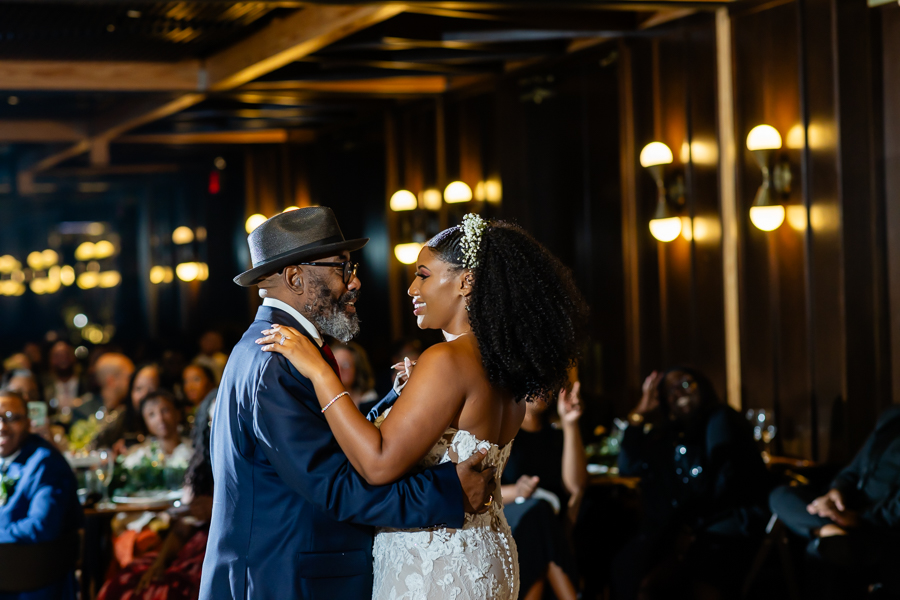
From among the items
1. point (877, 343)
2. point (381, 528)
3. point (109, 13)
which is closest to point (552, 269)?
point (381, 528)

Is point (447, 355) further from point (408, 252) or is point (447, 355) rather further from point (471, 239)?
point (408, 252)

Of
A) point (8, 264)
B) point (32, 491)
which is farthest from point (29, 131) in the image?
point (32, 491)

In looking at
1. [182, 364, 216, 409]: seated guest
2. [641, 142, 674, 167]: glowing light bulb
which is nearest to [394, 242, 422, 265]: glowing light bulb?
[182, 364, 216, 409]: seated guest

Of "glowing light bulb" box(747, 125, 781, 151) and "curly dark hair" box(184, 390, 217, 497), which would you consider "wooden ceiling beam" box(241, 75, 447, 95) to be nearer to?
"glowing light bulb" box(747, 125, 781, 151)

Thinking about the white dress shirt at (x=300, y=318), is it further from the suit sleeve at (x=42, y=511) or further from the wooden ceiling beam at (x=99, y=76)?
the wooden ceiling beam at (x=99, y=76)

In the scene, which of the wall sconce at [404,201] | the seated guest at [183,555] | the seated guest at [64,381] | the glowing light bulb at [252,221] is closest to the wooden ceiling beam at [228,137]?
the glowing light bulb at [252,221]

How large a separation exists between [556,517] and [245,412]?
267cm

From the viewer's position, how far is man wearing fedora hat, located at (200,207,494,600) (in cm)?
224

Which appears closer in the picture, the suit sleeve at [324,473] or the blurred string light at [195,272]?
the suit sleeve at [324,473]

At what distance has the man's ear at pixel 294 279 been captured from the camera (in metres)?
2.51

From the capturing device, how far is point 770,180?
570 centimetres

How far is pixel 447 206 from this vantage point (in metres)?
9.62

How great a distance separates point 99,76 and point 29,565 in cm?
608

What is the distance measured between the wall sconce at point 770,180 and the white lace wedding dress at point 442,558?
3.79 meters
